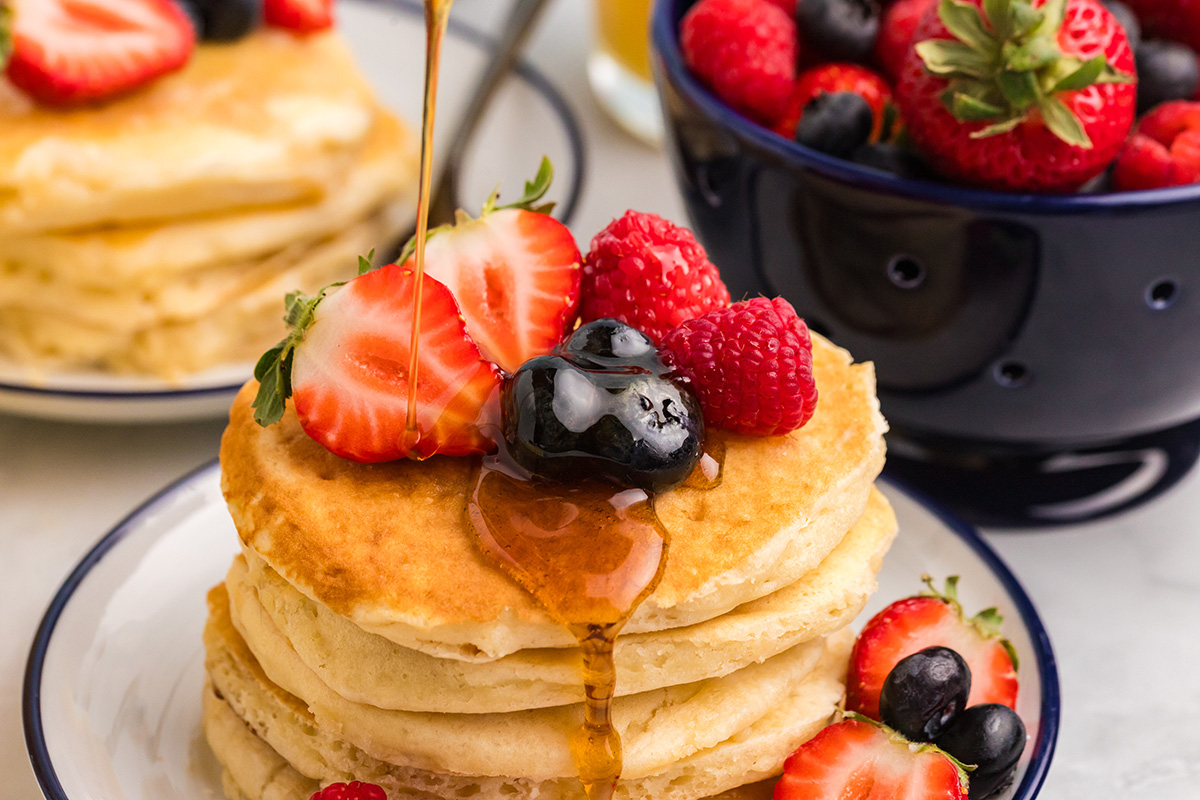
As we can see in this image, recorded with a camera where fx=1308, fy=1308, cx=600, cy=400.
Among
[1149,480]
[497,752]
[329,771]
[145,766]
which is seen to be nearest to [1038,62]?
[1149,480]

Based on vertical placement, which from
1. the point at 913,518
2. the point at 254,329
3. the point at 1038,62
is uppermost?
the point at 1038,62

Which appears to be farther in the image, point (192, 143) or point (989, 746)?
point (192, 143)

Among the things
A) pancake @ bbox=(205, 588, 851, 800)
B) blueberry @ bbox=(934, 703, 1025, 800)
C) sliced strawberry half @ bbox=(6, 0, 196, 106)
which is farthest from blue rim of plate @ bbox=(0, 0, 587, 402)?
blueberry @ bbox=(934, 703, 1025, 800)

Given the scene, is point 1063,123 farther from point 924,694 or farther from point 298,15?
point 298,15

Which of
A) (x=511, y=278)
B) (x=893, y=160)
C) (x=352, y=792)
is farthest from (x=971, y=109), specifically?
(x=352, y=792)

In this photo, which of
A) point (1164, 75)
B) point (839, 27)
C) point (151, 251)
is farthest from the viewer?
point (151, 251)

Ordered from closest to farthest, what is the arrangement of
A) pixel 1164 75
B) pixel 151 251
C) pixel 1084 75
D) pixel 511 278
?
pixel 511 278, pixel 1084 75, pixel 1164 75, pixel 151 251

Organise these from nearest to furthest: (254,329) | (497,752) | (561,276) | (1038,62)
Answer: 1. (497,752)
2. (561,276)
3. (1038,62)
4. (254,329)

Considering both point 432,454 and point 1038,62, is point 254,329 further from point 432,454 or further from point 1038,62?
point 1038,62
